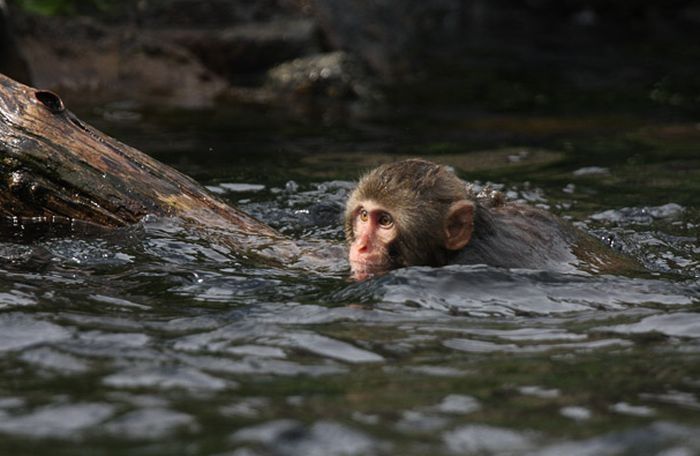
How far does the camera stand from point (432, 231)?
7.12 m

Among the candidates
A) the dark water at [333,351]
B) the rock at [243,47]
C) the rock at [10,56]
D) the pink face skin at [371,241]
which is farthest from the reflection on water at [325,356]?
the rock at [243,47]

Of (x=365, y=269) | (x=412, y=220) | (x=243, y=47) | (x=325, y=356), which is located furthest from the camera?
(x=243, y=47)

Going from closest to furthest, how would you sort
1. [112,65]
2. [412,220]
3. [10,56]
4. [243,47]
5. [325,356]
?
[325,356] < [412,220] < [10,56] < [112,65] < [243,47]

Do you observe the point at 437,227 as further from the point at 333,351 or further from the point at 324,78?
the point at 324,78

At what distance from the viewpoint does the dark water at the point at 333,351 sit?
4.14 m

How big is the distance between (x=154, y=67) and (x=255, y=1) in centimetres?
252

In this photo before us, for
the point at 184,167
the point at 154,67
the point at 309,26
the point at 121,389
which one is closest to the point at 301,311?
the point at 121,389

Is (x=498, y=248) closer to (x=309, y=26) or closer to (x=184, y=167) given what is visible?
(x=184, y=167)

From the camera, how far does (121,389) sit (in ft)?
15.1

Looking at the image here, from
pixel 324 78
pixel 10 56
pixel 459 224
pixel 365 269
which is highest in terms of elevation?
pixel 324 78

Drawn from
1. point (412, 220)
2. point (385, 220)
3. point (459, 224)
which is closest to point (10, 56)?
point (385, 220)

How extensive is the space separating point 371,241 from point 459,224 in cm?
53

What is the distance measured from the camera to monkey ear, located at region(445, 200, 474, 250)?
704 cm

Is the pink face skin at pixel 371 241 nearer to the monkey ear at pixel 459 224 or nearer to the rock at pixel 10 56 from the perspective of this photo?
the monkey ear at pixel 459 224
